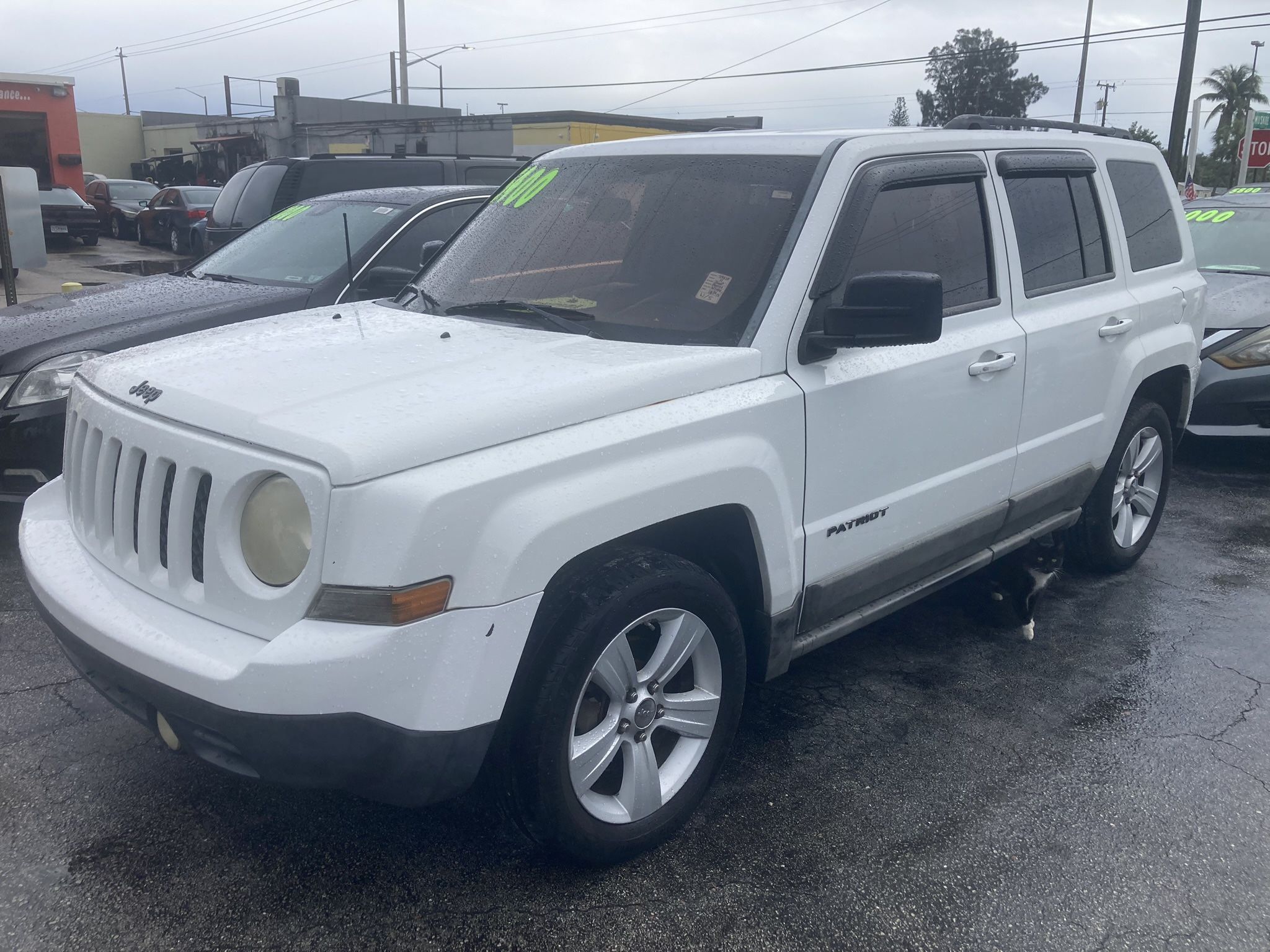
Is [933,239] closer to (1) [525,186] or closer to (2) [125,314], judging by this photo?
(1) [525,186]

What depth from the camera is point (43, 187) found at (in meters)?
23.8

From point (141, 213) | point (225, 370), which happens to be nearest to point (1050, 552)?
point (225, 370)

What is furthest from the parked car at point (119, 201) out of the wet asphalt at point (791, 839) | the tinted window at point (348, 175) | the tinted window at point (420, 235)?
the wet asphalt at point (791, 839)

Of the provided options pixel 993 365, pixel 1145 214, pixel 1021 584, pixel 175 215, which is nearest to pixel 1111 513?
pixel 1021 584

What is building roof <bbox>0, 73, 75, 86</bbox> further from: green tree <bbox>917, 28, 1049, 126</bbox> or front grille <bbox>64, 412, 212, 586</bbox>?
green tree <bbox>917, 28, 1049, 126</bbox>

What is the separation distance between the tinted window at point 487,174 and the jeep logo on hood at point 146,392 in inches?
263

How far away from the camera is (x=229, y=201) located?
930cm

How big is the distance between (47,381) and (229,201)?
5.01 metres

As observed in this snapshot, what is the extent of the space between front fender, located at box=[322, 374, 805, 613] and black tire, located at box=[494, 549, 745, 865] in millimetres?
124

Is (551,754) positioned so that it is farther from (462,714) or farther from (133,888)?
(133,888)

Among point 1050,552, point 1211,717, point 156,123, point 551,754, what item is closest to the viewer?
point 551,754

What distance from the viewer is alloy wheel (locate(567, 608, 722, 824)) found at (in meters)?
2.67

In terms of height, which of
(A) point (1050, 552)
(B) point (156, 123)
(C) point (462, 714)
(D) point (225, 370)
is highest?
(B) point (156, 123)

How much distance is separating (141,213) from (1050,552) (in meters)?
23.9
